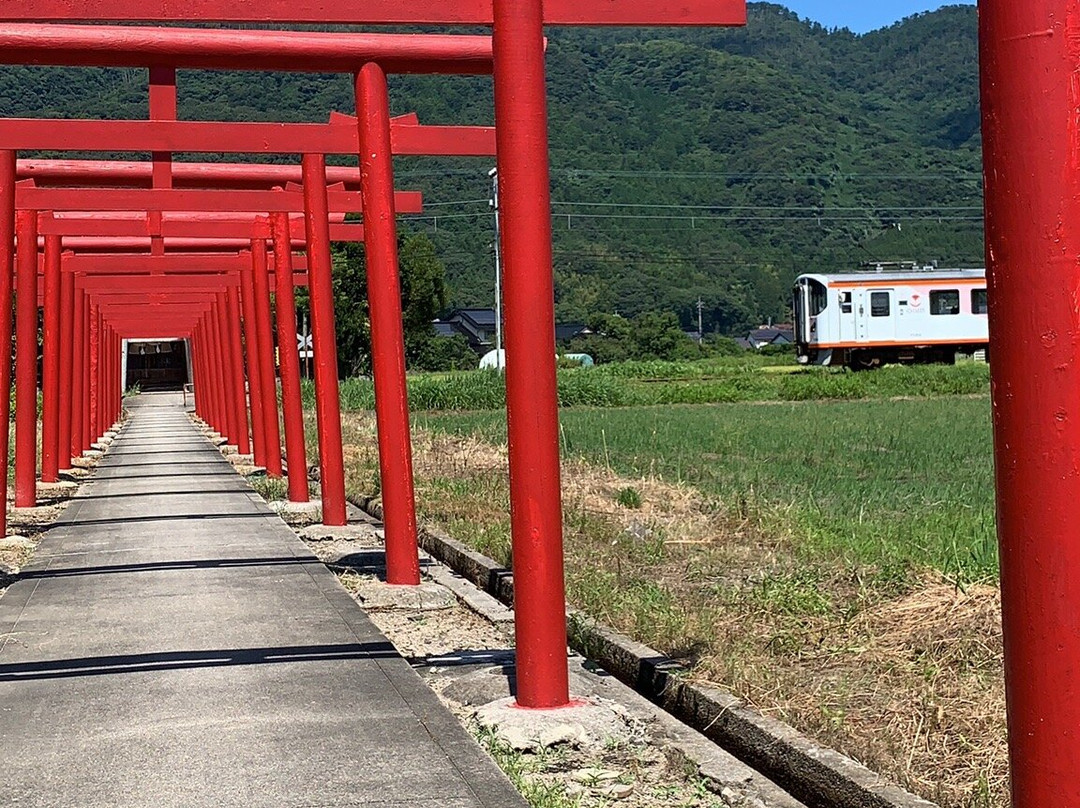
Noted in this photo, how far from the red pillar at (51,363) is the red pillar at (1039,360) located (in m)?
15.6

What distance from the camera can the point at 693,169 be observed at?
4592 inches

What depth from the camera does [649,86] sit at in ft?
425

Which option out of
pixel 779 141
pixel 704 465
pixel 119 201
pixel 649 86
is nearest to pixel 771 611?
pixel 119 201

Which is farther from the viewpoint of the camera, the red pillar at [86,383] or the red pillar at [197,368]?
the red pillar at [197,368]

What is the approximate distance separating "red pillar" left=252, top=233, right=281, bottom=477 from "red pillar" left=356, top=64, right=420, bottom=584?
30.5 feet

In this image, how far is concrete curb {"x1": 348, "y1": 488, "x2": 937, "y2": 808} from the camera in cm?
438

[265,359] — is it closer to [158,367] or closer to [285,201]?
[285,201]

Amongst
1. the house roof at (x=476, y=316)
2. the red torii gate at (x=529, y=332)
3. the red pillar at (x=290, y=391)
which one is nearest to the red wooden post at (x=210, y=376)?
the red pillar at (x=290, y=391)

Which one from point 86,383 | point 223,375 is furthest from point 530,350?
point 223,375

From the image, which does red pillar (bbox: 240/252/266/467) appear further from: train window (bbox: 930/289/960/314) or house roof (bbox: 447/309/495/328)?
house roof (bbox: 447/309/495/328)

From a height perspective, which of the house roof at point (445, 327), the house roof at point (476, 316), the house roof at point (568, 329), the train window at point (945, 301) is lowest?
the train window at point (945, 301)

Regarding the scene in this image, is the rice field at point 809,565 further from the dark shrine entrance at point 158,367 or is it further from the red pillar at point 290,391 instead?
the dark shrine entrance at point 158,367

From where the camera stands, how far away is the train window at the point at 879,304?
152 ft

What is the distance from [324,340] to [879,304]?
35780 mm
